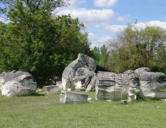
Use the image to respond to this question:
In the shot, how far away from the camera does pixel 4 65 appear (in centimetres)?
2378

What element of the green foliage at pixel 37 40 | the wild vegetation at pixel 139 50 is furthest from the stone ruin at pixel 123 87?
the wild vegetation at pixel 139 50

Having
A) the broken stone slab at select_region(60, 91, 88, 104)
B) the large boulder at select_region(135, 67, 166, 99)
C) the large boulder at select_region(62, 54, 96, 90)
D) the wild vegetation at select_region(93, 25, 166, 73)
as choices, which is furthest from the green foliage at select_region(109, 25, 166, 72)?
the broken stone slab at select_region(60, 91, 88, 104)

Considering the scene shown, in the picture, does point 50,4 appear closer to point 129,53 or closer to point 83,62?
point 83,62

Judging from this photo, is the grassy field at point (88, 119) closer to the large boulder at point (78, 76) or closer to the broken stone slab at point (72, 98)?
the broken stone slab at point (72, 98)

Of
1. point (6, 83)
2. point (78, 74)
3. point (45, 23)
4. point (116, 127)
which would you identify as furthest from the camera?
point (45, 23)

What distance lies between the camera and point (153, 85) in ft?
39.3

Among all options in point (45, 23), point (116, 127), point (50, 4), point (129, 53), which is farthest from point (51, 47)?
point (116, 127)

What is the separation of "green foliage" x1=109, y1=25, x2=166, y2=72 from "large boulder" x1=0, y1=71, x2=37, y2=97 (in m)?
16.3

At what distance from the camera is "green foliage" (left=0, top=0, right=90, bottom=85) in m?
22.6

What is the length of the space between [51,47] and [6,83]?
10170 millimetres

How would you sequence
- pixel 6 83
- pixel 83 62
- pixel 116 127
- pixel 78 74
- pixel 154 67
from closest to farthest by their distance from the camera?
pixel 116 127 → pixel 6 83 → pixel 78 74 → pixel 83 62 → pixel 154 67

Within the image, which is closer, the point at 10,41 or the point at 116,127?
the point at 116,127

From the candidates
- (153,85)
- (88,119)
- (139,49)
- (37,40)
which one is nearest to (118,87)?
(153,85)

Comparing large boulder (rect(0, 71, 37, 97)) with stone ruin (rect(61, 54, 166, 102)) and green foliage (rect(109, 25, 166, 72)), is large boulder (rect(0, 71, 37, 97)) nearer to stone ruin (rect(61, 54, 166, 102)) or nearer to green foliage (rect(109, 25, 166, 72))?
stone ruin (rect(61, 54, 166, 102))
